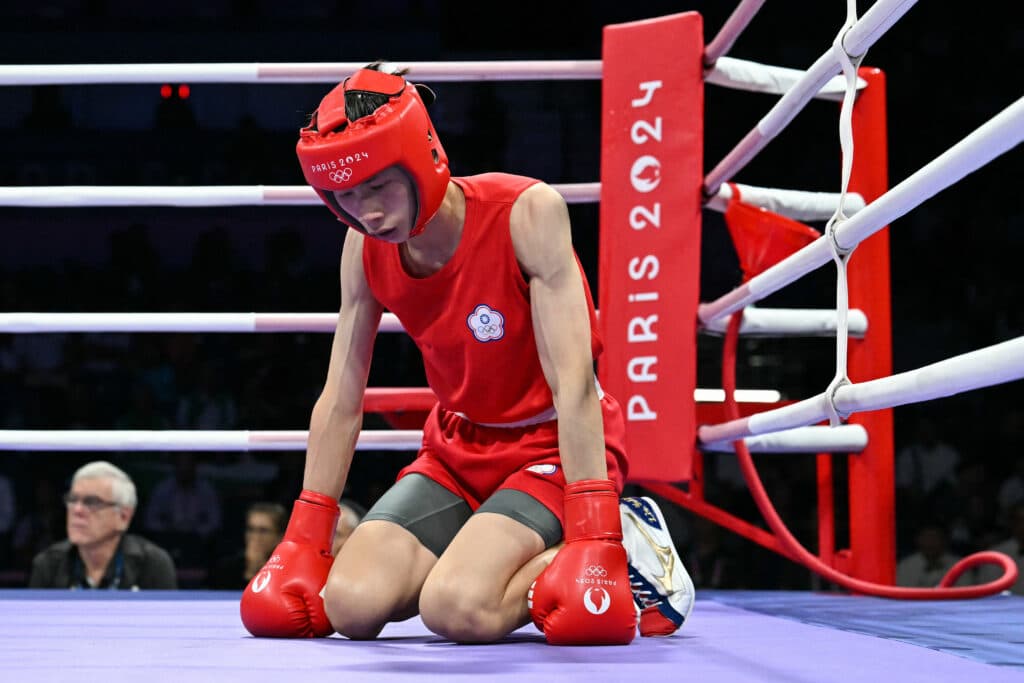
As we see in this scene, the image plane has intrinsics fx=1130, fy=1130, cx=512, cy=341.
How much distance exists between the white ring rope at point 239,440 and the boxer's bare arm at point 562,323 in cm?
66

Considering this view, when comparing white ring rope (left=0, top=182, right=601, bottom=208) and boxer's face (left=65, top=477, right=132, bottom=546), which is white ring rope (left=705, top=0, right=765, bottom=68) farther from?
boxer's face (left=65, top=477, right=132, bottom=546)

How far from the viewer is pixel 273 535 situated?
13.3ft

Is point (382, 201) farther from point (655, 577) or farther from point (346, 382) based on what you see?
point (655, 577)

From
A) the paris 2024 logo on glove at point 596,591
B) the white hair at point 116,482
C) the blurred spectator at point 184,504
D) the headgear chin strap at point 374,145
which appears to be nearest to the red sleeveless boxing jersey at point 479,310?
the headgear chin strap at point 374,145

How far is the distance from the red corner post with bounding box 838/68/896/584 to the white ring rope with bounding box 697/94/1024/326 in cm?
33

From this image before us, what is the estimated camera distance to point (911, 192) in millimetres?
1288

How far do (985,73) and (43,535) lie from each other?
561 centimetres

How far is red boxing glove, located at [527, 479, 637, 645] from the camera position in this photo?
56.2 inches

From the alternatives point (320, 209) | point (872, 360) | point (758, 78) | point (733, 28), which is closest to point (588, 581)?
point (872, 360)

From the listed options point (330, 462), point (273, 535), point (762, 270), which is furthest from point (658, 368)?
point (273, 535)

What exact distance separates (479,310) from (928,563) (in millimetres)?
3616

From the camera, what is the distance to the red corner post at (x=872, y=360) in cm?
222

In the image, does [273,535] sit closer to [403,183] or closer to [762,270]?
[762,270]

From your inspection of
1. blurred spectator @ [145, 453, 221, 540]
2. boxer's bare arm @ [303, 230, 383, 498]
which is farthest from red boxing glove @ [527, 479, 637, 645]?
blurred spectator @ [145, 453, 221, 540]
